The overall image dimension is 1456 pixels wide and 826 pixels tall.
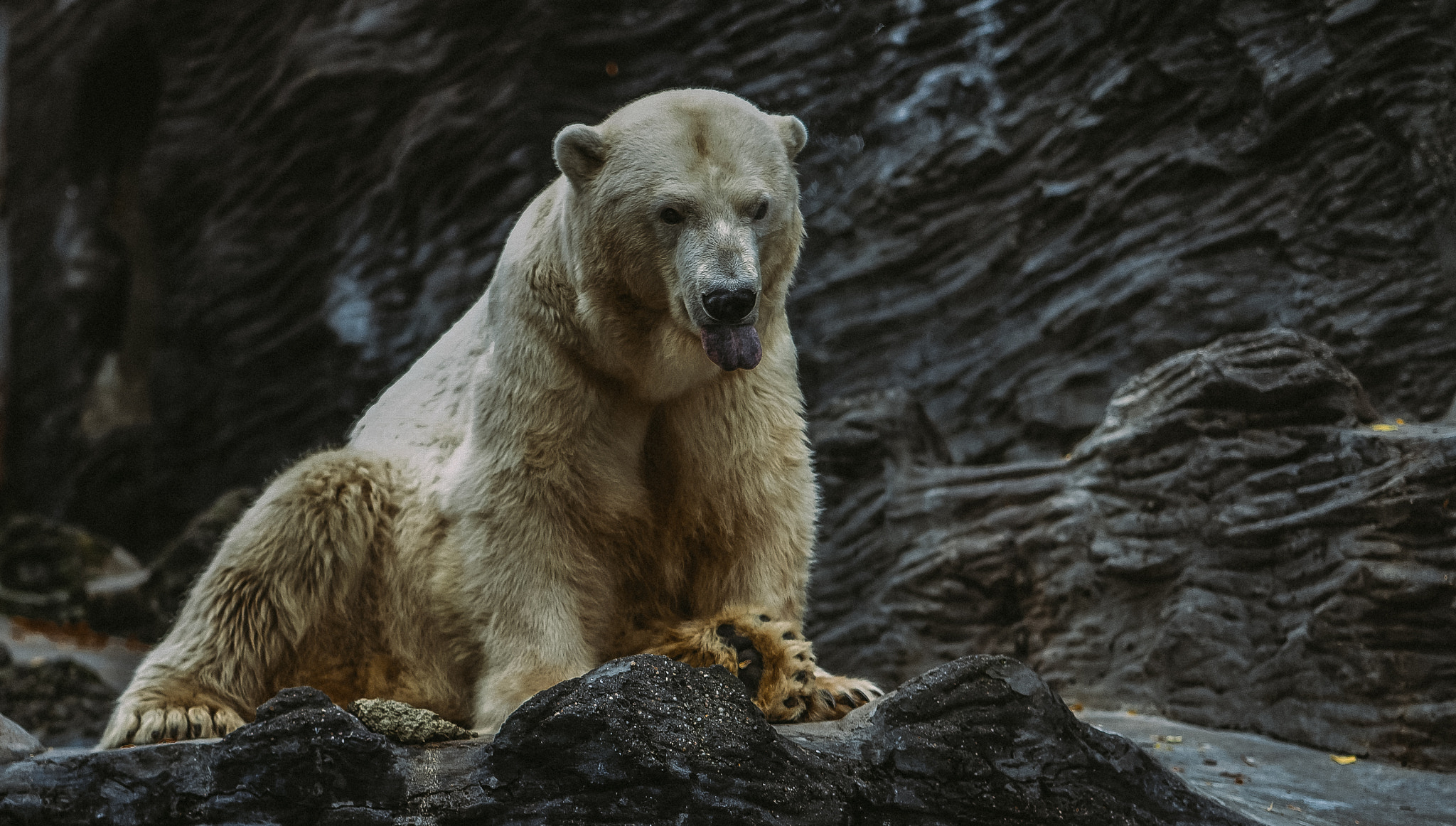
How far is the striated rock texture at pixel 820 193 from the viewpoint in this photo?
7.39 metres

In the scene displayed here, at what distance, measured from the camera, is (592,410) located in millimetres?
3771

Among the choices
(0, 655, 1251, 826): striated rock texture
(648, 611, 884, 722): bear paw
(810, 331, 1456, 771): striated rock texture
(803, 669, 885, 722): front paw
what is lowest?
(810, 331, 1456, 771): striated rock texture

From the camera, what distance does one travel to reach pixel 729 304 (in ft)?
11.0

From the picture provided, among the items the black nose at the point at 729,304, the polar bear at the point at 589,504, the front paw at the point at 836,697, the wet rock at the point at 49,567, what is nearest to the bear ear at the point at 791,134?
the polar bear at the point at 589,504

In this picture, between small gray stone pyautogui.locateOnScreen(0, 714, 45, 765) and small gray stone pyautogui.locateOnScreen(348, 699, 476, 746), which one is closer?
small gray stone pyautogui.locateOnScreen(0, 714, 45, 765)

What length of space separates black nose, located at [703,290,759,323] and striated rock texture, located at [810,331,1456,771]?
3330 millimetres

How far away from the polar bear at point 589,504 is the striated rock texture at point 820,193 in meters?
4.46

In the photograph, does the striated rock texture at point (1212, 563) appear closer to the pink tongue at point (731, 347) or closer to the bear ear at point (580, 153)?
the pink tongue at point (731, 347)

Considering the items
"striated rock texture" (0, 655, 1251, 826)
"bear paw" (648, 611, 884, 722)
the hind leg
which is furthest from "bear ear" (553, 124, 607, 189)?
"striated rock texture" (0, 655, 1251, 826)

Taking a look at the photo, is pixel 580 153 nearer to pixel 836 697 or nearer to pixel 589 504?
pixel 589 504

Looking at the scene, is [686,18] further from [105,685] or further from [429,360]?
[105,685]

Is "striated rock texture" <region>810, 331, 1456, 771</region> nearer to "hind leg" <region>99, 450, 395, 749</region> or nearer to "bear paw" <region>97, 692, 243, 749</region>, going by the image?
"hind leg" <region>99, 450, 395, 749</region>

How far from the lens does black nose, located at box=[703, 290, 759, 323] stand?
3.34 metres

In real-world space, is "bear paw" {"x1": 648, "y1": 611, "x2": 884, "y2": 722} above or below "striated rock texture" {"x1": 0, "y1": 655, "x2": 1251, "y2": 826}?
below
